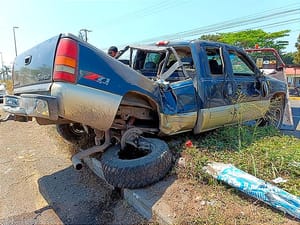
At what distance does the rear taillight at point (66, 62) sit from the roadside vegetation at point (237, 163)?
1.75 metres

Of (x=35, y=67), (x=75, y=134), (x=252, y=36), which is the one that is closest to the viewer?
(x=35, y=67)

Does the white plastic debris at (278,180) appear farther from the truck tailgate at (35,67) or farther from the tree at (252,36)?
the tree at (252,36)

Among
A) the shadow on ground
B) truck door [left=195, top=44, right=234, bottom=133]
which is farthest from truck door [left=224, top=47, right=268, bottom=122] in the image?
the shadow on ground

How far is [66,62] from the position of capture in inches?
115

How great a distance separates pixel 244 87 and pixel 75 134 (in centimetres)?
325

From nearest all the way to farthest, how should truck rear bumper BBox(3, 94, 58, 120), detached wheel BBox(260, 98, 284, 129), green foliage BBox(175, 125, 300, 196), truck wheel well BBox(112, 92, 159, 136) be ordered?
1. truck rear bumper BBox(3, 94, 58, 120)
2. green foliage BBox(175, 125, 300, 196)
3. truck wheel well BBox(112, 92, 159, 136)
4. detached wheel BBox(260, 98, 284, 129)

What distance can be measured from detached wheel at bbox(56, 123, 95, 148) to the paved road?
1.23 feet

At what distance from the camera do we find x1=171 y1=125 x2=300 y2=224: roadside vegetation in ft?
8.40

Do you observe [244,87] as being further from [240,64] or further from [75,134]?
[75,134]

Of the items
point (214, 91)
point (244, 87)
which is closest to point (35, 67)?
point (214, 91)

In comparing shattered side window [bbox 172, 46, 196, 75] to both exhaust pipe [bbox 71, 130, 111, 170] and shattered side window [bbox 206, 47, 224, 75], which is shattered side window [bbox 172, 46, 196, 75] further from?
exhaust pipe [bbox 71, 130, 111, 170]

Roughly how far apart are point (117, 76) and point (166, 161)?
1.19 m

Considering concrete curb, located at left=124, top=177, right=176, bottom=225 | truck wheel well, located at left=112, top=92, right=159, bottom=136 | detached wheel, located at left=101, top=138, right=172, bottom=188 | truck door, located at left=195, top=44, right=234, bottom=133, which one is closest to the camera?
concrete curb, located at left=124, top=177, right=176, bottom=225

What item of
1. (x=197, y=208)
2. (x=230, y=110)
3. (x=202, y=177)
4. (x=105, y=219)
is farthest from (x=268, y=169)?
(x=105, y=219)
